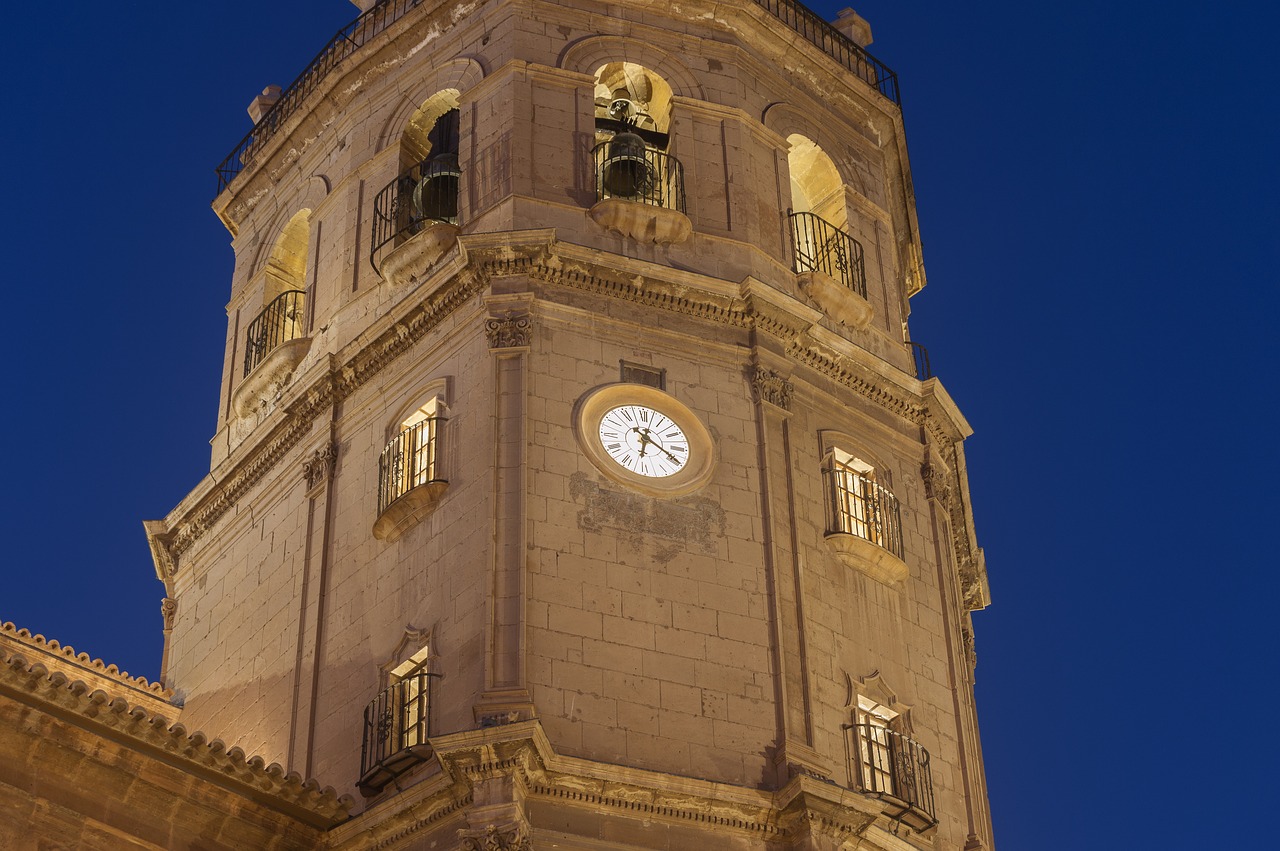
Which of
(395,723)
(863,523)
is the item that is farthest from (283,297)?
(863,523)

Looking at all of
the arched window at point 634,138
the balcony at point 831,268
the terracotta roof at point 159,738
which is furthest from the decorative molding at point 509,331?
the terracotta roof at point 159,738

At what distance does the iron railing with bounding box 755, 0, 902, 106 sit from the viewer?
155 ft

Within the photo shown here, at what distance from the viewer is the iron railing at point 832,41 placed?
155ft

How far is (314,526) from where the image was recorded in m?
40.9

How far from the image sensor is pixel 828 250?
44625mm

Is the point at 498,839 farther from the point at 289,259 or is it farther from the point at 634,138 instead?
the point at 289,259

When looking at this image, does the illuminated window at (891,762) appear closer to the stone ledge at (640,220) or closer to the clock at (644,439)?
the clock at (644,439)

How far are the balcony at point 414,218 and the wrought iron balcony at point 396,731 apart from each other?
342 inches

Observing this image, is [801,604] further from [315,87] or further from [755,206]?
[315,87]

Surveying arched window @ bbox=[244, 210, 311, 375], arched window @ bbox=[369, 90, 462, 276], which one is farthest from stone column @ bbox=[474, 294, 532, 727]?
arched window @ bbox=[244, 210, 311, 375]

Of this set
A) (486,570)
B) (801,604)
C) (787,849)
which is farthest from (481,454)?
(787,849)

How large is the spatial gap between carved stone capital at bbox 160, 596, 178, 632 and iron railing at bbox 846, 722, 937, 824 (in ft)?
47.9

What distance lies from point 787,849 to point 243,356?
57.4 feet

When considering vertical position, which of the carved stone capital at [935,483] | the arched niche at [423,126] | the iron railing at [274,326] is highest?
the arched niche at [423,126]
